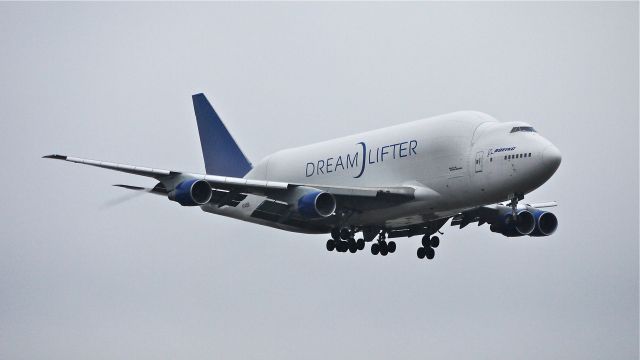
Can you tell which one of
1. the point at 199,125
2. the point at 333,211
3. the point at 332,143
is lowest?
the point at 333,211

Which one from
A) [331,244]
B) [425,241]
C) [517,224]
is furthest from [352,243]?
[517,224]

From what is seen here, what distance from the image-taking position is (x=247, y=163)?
69938 millimetres

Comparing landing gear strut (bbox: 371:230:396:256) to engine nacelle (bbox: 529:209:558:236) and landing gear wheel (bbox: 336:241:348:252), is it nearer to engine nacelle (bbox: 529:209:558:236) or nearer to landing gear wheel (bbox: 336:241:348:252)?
landing gear wheel (bbox: 336:241:348:252)

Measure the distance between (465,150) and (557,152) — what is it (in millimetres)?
4332

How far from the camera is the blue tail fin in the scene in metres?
70.4

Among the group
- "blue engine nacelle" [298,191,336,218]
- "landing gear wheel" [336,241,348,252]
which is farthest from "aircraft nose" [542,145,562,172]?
"landing gear wheel" [336,241,348,252]

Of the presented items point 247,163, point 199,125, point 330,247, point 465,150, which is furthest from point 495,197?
point 199,125

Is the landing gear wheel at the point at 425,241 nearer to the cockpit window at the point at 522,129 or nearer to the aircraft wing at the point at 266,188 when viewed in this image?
the aircraft wing at the point at 266,188

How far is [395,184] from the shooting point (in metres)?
57.7

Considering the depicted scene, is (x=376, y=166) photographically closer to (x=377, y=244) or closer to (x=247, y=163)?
(x=377, y=244)

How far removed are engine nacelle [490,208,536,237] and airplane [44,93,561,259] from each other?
5 cm

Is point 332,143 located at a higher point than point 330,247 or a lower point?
higher

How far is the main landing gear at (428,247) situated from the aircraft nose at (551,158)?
11.5 meters

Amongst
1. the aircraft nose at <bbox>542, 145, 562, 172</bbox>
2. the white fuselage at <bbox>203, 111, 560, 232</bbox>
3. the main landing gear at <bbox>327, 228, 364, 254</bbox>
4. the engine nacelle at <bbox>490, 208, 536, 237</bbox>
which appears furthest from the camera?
the engine nacelle at <bbox>490, 208, 536, 237</bbox>
